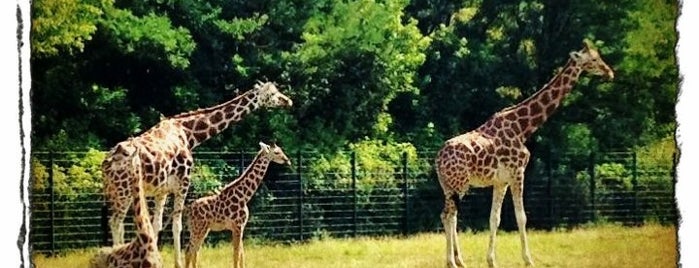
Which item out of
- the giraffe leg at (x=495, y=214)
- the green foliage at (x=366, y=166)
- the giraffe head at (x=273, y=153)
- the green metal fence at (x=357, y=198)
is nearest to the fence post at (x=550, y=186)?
the green metal fence at (x=357, y=198)

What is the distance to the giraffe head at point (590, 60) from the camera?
25.3 feet

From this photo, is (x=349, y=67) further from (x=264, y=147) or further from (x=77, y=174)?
(x=77, y=174)

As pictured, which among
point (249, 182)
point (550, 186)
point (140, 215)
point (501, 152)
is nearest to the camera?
point (140, 215)

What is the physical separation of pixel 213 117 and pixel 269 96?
0.31m

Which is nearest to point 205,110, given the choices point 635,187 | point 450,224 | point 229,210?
point 229,210

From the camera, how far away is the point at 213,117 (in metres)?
7.27

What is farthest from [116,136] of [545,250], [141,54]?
[545,250]

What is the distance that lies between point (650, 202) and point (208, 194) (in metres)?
2.51

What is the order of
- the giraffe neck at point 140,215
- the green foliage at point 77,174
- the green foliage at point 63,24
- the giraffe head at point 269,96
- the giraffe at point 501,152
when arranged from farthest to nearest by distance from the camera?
the giraffe at point 501,152 < the giraffe head at point 269,96 < the green foliage at point 77,174 < the green foliage at point 63,24 < the giraffe neck at point 140,215

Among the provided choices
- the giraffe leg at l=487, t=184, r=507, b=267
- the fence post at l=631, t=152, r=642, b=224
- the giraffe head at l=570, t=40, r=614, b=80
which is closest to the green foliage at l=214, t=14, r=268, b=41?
the giraffe leg at l=487, t=184, r=507, b=267

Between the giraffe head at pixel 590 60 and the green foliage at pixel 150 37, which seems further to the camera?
the giraffe head at pixel 590 60

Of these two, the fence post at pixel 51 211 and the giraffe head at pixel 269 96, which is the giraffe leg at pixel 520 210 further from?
the fence post at pixel 51 211

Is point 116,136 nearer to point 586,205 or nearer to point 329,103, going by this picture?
point 329,103

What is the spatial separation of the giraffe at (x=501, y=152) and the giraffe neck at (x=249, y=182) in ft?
3.24
